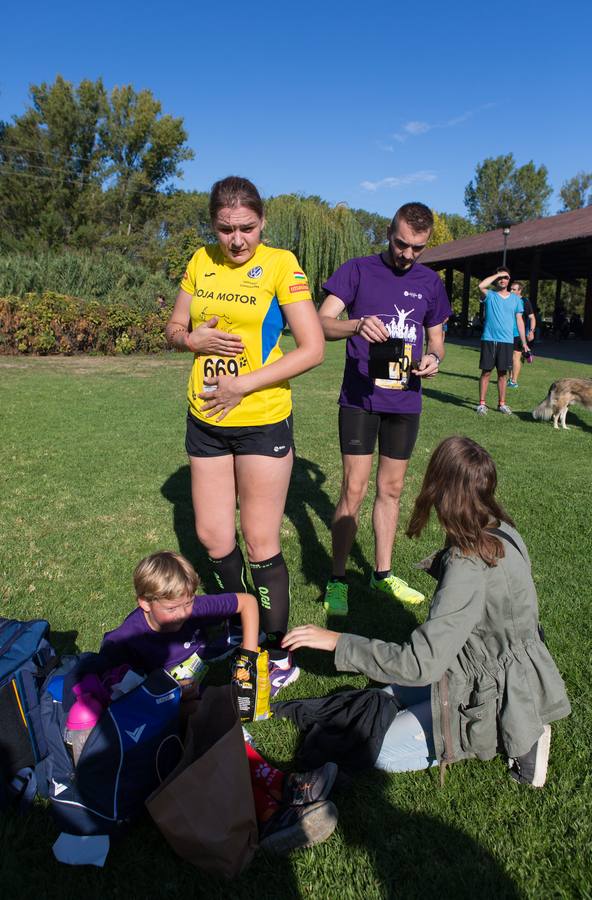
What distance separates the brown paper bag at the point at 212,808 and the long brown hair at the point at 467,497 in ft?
3.22

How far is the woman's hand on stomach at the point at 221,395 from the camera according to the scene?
2.50 meters

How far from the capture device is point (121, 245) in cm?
4525

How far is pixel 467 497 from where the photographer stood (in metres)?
2.15

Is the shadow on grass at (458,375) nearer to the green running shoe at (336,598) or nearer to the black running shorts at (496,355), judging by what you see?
the black running shorts at (496,355)

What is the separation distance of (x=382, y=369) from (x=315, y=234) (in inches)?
1103

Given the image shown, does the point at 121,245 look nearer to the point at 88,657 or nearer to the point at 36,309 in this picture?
the point at 36,309

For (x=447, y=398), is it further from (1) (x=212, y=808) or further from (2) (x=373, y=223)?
(2) (x=373, y=223)

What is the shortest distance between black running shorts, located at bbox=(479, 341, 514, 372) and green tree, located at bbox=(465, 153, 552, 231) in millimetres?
71007

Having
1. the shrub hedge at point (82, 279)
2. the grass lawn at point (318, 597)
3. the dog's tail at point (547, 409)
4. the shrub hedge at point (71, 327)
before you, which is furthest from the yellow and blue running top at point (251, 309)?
the shrub hedge at point (82, 279)

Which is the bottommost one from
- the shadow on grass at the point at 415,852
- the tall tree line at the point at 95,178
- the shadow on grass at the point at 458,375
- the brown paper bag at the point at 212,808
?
the shadow on grass at the point at 458,375

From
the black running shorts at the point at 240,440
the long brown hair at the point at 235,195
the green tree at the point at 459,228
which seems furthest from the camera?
the green tree at the point at 459,228

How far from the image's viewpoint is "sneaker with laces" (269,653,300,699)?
276cm

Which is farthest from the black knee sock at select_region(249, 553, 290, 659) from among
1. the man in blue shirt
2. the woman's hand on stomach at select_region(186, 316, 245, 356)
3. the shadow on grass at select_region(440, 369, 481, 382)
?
the shadow on grass at select_region(440, 369, 481, 382)

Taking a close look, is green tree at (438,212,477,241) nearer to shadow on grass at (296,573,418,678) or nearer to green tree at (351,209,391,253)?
green tree at (351,209,391,253)
